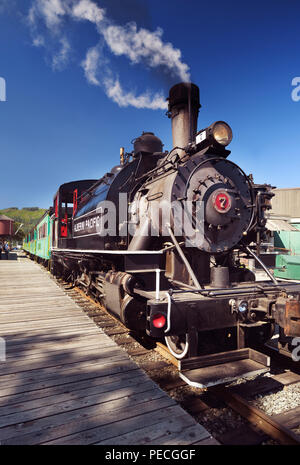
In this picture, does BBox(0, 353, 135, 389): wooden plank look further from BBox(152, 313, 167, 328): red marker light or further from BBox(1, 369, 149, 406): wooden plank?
BBox(152, 313, 167, 328): red marker light

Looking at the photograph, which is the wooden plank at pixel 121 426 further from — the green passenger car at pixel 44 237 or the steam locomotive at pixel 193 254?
the green passenger car at pixel 44 237

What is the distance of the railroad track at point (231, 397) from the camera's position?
2.11 metres

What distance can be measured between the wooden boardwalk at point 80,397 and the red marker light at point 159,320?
61 cm

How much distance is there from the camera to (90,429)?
2.08 m

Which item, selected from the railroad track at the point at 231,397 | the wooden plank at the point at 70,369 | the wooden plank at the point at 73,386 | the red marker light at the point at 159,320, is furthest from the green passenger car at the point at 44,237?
the red marker light at the point at 159,320

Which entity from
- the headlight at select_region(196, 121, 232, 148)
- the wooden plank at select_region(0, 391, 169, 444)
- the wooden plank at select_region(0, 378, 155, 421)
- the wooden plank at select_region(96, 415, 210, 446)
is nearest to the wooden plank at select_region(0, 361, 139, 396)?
the wooden plank at select_region(0, 378, 155, 421)

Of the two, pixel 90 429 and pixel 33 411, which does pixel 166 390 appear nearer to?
pixel 90 429

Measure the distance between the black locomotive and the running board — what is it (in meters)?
0.01

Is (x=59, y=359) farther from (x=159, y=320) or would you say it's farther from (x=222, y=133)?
(x=222, y=133)

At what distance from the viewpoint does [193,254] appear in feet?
13.0

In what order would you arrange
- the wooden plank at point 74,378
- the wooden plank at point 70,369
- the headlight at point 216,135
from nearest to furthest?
1. the wooden plank at point 74,378
2. the wooden plank at point 70,369
3. the headlight at point 216,135

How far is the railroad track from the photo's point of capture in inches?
83.0

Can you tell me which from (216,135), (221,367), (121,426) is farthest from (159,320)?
(216,135)

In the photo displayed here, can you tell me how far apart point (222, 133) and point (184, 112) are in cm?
105
